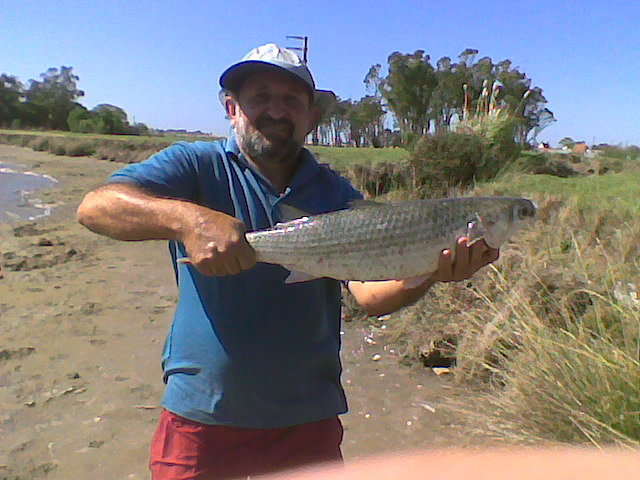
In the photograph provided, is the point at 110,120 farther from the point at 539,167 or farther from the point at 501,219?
the point at 501,219

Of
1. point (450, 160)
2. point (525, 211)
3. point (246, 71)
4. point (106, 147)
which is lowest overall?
point (106, 147)

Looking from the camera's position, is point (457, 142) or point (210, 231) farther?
point (457, 142)

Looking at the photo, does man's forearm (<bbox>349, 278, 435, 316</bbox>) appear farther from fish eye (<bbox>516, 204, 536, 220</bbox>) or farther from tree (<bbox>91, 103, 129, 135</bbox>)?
tree (<bbox>91, 103, 129, 135</bbox>)

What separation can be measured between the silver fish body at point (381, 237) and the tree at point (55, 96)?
93.5 metres

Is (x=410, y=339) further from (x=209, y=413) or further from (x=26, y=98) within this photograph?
(x=26, y=98)

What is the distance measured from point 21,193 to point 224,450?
81.7 feet

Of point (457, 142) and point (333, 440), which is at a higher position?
point (457, 142)

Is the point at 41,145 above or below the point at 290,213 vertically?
below

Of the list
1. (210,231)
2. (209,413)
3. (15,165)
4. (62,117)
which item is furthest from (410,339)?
(62,117)

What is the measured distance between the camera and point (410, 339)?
6156 mm

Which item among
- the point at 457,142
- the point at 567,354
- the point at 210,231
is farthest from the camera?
the point at 457,142

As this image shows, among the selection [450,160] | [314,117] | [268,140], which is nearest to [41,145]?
[450,160]

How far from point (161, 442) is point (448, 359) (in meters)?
3.63

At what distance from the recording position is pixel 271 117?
10.4 feet
